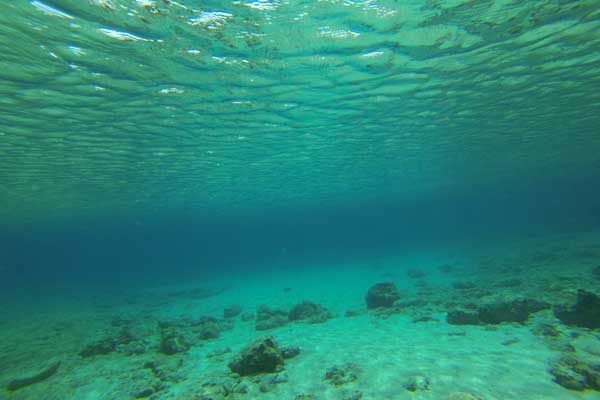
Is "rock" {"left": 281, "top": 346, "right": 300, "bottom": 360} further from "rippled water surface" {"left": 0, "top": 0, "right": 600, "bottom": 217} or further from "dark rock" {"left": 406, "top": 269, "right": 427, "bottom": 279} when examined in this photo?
"dark rock" {"left": 406, "top": 269, "right": 427, "bottom": 279}

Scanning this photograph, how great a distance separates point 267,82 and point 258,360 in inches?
370

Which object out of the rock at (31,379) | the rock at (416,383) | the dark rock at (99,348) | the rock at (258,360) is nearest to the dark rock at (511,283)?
the rock at (416,383)

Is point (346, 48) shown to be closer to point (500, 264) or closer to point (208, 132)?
point (208, 132)

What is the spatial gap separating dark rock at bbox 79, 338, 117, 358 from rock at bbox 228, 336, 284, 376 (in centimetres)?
617

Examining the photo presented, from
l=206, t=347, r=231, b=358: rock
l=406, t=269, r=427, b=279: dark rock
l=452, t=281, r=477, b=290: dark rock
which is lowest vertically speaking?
l=406, t=269, r=427, b=279: dark rock

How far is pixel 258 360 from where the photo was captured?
277 inches

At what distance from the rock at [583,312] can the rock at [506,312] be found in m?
0.96

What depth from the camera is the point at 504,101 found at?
16.0 metres

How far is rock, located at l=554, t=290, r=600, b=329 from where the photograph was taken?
25.7 feet

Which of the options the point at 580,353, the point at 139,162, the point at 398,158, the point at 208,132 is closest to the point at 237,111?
the point at 208,132

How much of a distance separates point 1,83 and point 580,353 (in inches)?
696

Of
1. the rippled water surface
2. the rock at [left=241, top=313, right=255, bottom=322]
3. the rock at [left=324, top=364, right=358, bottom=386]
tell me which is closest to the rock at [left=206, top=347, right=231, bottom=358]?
the rock at [left=324, top=364, right=358, bottom=386]

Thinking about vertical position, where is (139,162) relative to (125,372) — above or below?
above

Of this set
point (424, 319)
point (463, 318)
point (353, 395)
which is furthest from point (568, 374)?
point (424, 319)
